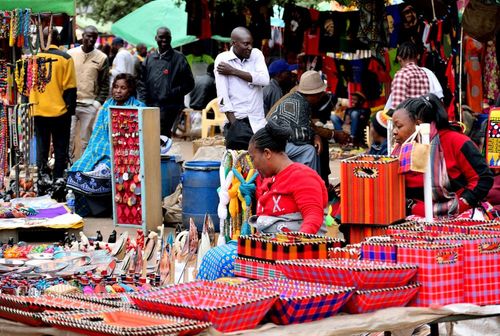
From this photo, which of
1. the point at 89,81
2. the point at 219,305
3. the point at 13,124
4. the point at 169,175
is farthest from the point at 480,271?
the point at 89,81

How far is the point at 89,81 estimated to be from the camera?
47.5 ft

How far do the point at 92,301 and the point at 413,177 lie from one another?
2874 millimetres

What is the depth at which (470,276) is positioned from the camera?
4902 millimetres

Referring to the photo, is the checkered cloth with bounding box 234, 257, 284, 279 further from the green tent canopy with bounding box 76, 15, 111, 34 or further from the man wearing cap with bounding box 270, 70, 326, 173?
the green tent canopy with bounding box 76, 15, 111, 34

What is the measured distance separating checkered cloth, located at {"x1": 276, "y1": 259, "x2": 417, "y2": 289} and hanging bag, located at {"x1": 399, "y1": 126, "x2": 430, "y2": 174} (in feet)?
6.06

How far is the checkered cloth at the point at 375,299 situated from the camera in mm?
4598

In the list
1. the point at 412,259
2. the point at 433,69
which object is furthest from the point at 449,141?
the point at 433,69

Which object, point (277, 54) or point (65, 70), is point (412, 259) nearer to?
point (65, 70)

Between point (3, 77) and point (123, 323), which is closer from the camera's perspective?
point (123, 323)

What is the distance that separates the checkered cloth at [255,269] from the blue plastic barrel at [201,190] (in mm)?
4911

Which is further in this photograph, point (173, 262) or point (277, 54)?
point (277, 54)

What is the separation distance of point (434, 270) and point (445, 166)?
7.78ft

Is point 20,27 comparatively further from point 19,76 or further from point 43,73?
point 43,73

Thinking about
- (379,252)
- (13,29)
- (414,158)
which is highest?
(13,29)
